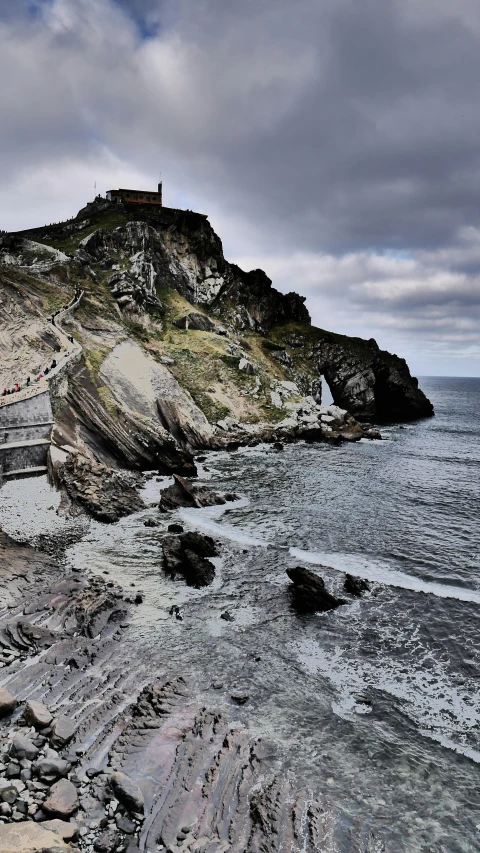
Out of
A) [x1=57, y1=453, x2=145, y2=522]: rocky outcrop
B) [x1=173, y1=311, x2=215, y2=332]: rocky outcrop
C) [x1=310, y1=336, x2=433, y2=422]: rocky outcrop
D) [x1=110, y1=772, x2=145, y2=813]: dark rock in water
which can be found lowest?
[x1=110, y1=772, x2=145, y2=813]: dark rock in water

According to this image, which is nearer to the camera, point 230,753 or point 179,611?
point 230,753

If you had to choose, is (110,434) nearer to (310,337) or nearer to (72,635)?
(72,635)

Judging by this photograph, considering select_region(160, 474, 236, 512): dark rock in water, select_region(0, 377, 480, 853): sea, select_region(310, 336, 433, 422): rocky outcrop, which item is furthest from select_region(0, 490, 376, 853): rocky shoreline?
select_region(310, 336, 433, 422): rocky outcrop

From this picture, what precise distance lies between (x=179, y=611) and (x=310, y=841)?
38.1 feet

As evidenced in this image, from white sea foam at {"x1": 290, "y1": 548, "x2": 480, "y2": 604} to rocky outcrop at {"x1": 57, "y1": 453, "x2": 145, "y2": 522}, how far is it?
548 inches

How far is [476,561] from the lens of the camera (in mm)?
28016

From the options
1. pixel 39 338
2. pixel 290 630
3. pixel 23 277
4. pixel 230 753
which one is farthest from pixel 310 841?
pixel 23 277

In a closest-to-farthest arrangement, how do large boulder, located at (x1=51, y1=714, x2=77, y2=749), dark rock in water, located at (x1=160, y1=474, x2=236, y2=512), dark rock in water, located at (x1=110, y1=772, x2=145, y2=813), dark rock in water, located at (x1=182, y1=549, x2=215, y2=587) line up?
dark rock in water, located at (x1=110, y1=772, x2=145, y2=813)
large boulder, located at (x1=51, y1=714, x2=77, y2=749)
dark rock in water, located at (x1=182, y1=549, x2=215, y2=587)
dark rock in water, located at (x1=160, y1=474, x2=236, y2=512)

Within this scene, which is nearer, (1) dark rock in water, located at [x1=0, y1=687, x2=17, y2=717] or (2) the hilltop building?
(1) dark rock in water, located at [x1=0, y1=687, x2=17, y2=717]

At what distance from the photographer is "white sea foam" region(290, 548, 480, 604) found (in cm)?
2408

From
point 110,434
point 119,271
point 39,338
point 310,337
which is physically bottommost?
point 110,434

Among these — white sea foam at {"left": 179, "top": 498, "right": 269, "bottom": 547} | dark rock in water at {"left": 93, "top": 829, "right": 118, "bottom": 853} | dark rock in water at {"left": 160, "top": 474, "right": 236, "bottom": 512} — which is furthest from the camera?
dark rock in water at {"left": 160, "top": 474, "right": 236, "bottom": 512}

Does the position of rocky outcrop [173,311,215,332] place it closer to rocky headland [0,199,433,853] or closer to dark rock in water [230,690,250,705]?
rocky headland [0,199,433,853]

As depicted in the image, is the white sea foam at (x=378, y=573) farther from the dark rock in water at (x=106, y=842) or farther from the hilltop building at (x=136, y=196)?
the hilltop building at (x=136, y=196)
